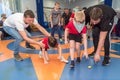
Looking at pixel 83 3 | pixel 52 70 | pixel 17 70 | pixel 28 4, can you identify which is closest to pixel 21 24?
pixel 17 70

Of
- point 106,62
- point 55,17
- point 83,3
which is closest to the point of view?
point 106,62

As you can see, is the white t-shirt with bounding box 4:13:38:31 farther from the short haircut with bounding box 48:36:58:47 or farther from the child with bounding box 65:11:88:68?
the child with bounding box 65:11:88:68

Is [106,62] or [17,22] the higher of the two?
[17,22]

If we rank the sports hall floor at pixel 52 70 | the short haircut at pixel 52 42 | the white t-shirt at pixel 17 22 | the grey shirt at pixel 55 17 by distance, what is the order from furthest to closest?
the grey shirt at pixel 55 17
the short haircut at pixel 52 42
the white t-shirt at pixel 17 22
the sports hall floor at pixel 52 70

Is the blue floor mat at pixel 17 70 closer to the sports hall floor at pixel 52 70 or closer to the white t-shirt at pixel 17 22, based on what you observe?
the sports hall floor at pixel 52 70

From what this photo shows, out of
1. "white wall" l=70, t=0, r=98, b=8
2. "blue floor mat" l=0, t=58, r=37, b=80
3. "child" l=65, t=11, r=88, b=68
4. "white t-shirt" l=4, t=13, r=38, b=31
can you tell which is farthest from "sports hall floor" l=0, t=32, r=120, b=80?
"white wall" l=70, t=0, r=98, b=8

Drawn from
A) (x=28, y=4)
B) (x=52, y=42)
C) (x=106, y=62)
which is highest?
(x=28, y=4)

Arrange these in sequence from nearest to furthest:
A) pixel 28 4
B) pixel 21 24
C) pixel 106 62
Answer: pixel 21 24
pixel 106 62
pixel 28 4

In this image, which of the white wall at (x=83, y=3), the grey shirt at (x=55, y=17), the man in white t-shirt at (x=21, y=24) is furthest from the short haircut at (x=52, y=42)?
the white wall at (x=83, y=3)

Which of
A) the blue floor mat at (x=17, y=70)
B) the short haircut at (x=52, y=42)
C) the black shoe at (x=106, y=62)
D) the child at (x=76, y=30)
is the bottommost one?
the blue floor mat at (x=17, y=70)

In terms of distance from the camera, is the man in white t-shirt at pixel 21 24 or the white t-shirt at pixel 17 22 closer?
the man in white t-shirt at pixel 21 24

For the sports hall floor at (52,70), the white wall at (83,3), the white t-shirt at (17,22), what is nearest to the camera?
the sports hall floor at (52,70)

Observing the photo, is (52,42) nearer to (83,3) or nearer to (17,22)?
(17,22)

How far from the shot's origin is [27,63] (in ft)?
15.5
